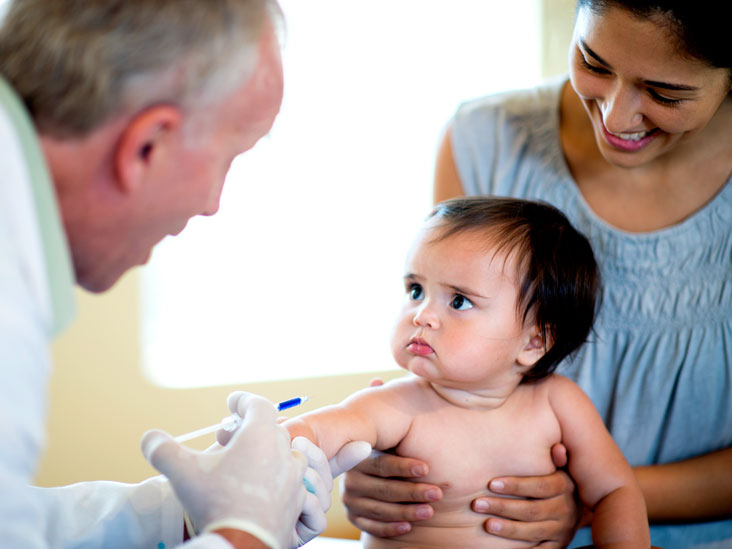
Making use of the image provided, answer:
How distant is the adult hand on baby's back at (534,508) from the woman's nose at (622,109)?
548mm

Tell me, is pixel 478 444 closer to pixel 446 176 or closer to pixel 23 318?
pixel 446 176

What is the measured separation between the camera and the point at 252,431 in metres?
0.95

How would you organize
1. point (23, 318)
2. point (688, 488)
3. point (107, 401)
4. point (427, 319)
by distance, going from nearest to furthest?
1. point (23, 318)
2. point (427, 319)
3. point (688, 488)
4. point (107, 401)

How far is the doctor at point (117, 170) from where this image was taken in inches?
28.4

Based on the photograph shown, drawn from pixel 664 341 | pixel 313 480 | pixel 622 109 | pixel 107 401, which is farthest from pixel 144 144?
pixel 107 401

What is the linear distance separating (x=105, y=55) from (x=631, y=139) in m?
0.96

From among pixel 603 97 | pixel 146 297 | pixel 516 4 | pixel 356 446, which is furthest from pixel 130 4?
pixel 516 4

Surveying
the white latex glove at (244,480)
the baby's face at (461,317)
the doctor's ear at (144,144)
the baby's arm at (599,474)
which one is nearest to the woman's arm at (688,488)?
the baby's arm at (599,474)

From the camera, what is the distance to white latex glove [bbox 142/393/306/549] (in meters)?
0.89

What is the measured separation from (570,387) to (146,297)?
136 centimetres

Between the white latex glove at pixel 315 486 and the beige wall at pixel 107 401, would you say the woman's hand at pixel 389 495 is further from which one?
the beige wall at pixel 107 401

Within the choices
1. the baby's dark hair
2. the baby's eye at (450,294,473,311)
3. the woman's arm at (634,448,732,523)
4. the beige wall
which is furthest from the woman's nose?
the beige wall

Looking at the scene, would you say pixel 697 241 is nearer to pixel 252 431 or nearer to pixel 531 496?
pixel 531 496

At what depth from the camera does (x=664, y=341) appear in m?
1.53
